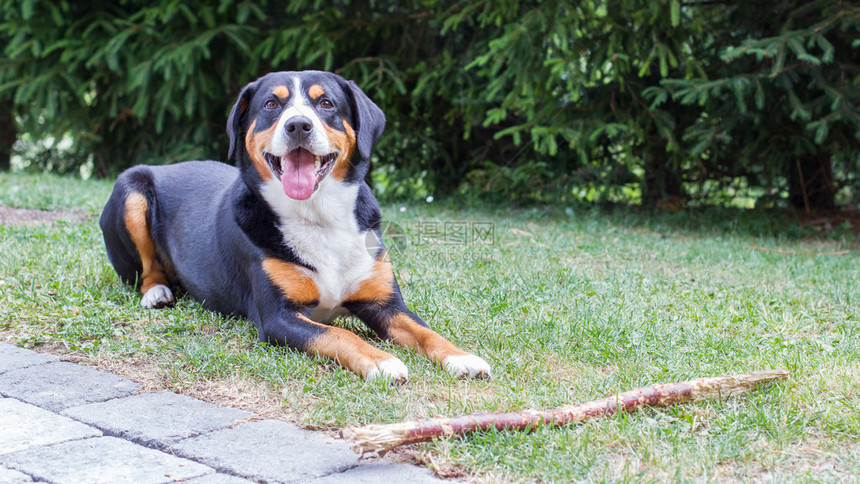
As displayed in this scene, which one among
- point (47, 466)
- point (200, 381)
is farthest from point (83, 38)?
point (47, 466)

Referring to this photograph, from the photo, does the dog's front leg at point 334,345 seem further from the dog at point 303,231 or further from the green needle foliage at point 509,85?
the green needle foliage at point 509,85

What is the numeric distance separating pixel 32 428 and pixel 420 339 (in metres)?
1.51

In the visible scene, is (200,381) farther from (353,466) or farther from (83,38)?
(83,38)

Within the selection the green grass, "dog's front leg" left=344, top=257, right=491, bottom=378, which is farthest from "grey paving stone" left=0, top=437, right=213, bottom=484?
"dog's front leg" left=344, top=257, right=491, bottom=378

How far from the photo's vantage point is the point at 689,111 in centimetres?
796

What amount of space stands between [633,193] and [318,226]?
20.0 feet

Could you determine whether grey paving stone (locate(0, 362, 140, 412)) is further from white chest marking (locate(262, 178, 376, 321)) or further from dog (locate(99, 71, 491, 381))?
white chest marking (locate(262, 178, 376, 321))

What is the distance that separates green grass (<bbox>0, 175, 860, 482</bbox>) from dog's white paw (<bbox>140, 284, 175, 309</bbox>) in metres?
0.07

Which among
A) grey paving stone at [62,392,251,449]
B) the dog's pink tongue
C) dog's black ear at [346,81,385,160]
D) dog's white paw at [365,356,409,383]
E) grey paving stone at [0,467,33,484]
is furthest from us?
dog's black ear at [346,81,385,160]

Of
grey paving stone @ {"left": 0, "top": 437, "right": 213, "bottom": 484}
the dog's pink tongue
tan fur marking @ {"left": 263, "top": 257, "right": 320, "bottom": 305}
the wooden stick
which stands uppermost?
the dog's pink tongue

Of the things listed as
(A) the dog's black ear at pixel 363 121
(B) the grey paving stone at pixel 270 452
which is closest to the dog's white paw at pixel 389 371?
(B) the grey paving stone at pixel 270 452

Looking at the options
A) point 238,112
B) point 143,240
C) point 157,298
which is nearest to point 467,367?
point 238,112

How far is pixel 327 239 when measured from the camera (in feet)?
12.3

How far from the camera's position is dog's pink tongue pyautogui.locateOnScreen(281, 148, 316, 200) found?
3666mm
